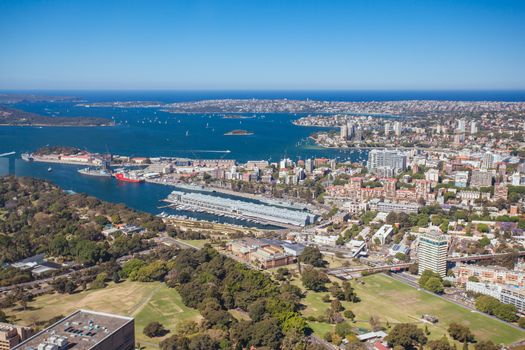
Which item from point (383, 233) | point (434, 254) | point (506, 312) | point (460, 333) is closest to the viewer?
point (460, 333)

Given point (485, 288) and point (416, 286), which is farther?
point (416, 286)

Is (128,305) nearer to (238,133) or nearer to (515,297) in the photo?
(515,297)

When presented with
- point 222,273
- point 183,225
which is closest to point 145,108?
point 183,225

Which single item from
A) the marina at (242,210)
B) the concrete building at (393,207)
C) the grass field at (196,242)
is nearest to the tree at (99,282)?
the grass field at (196,242)

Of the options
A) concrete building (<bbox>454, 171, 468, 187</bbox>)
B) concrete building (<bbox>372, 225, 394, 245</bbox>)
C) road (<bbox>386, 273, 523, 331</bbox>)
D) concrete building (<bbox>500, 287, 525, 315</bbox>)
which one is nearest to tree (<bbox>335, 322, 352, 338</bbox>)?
road (<bbox>386, 273, 523, 331</bbox>)

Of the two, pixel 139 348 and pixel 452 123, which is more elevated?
pixel 452 123

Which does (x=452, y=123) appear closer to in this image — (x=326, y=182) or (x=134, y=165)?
(x=326, y=182)

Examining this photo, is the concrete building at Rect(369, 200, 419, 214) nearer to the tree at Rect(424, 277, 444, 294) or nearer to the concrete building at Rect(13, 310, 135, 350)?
the tree at Rect(424, 277, 444, 294)

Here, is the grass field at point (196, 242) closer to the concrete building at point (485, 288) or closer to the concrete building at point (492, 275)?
the concrete building at point (492, 275)

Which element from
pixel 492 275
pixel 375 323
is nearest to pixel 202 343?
pixel 375 323
